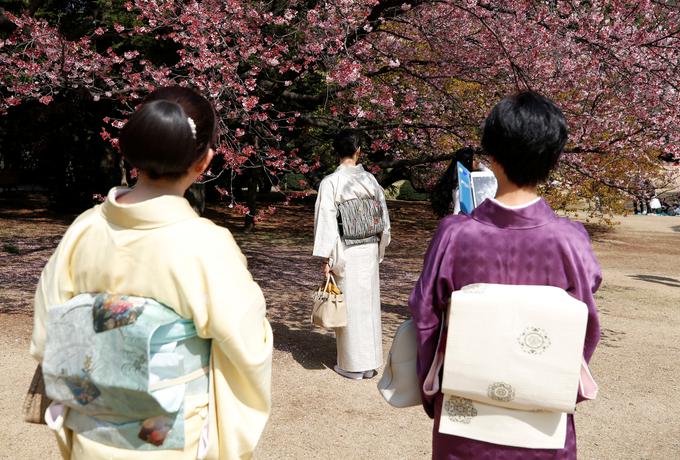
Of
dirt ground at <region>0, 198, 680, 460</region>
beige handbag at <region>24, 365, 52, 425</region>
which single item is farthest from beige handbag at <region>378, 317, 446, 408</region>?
dirt ground at <region>0, 198, 680, 460</region>

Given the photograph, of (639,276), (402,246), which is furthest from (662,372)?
(402,246)

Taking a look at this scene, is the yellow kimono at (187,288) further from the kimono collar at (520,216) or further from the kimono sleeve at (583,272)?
the kimono sleeve at (583,272)

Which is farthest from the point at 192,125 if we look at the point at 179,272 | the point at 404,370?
the point at 404,370

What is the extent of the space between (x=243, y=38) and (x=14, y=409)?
4.49 m

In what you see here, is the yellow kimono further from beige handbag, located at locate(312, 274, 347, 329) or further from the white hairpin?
beige handbag, located at locate(312, 274, 347, 329)

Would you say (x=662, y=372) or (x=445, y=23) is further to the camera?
(x=445, y=23)

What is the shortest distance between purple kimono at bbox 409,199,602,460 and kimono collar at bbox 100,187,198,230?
0.81 metres

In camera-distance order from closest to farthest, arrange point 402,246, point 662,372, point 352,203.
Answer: point 352,203 → point 662,372 → point 402,246

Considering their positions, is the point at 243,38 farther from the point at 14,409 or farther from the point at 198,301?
the point at 198,301

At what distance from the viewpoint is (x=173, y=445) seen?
1.88 meters

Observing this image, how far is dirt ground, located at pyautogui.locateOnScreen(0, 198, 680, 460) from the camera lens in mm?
3926

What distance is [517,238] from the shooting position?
214cm

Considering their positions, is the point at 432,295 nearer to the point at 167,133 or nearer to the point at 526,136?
the point at 526,136

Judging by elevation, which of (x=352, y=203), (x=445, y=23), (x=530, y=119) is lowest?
(x=352, y=203)
